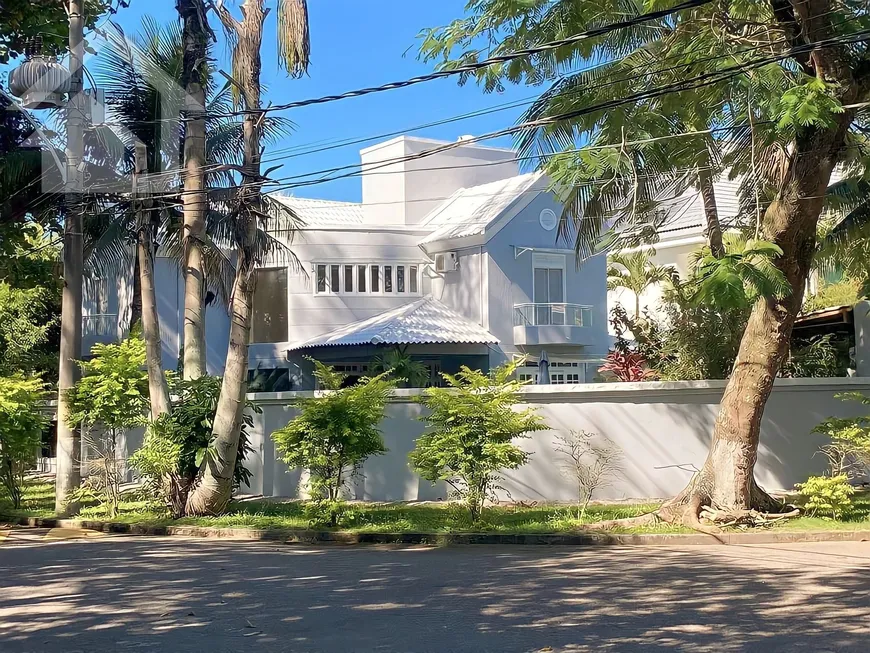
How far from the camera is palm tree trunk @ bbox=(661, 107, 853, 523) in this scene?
1348 cm

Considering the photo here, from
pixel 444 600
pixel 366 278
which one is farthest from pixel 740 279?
pixel 366 278

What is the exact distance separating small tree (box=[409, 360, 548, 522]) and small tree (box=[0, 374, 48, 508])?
875 cm

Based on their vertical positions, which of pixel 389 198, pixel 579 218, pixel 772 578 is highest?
pixel 389 198

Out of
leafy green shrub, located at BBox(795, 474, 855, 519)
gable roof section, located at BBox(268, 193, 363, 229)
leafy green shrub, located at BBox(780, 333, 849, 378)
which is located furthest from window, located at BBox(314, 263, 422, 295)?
leafy green shrub, located at BBox(795, 474, 855, 519)

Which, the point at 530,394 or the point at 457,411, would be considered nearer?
the point at 457,411

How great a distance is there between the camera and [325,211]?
113 feet

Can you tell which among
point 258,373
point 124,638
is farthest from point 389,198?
point 124,638

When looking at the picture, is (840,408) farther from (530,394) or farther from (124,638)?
(124,638)

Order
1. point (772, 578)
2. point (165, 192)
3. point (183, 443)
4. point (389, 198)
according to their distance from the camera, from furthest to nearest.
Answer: point (389, 198)
point (165, 192)
point (183, 443)
point (772, 578)

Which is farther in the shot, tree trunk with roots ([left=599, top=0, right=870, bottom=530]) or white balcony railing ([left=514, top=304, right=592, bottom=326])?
white balcony railing ([left=514, top=304, right=592, bottom=326])

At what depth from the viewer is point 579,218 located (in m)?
17.7

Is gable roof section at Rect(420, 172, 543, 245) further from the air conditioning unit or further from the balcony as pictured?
the balcony

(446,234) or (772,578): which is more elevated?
(446,234)

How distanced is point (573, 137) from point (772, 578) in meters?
7.85
